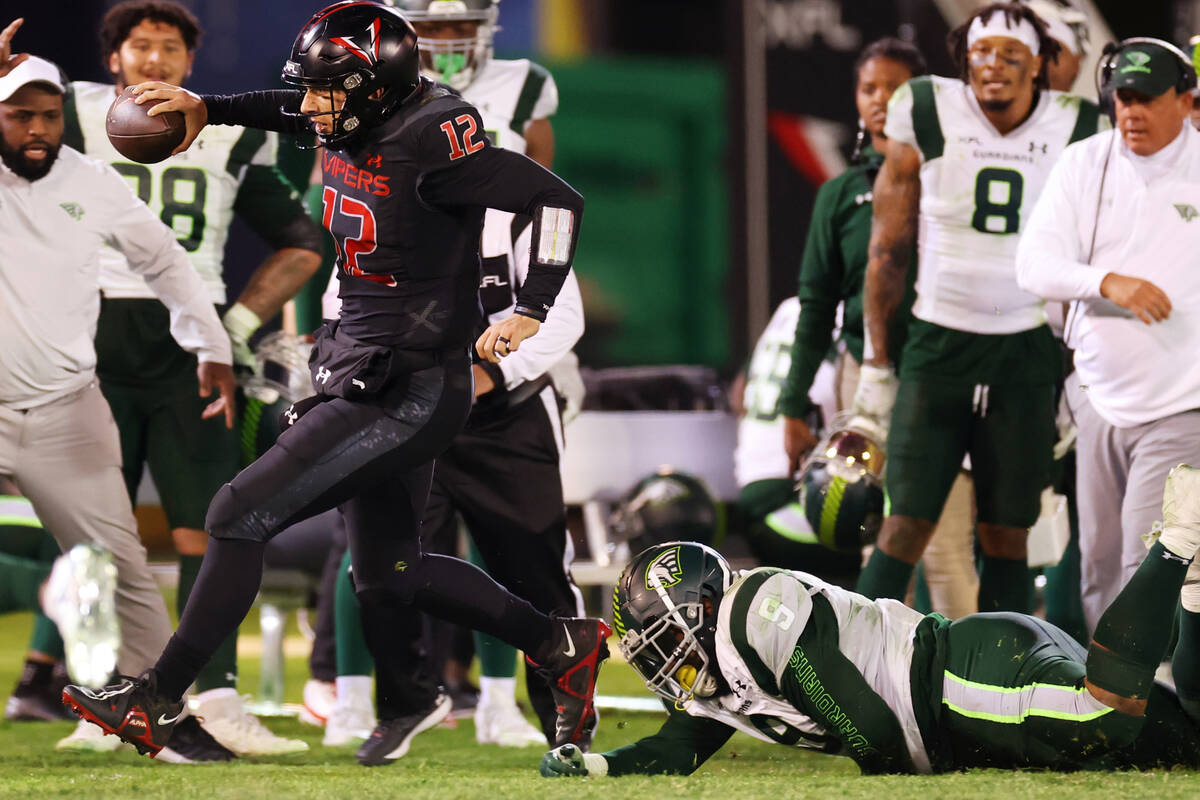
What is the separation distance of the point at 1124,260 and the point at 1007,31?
869 millimetres

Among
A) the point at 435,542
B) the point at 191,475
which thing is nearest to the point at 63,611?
the point at 191,475

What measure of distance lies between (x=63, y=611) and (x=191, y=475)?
506mm

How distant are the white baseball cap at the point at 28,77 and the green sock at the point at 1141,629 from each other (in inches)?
115

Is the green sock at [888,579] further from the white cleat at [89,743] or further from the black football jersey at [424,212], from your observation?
the white cleat at [89,743]

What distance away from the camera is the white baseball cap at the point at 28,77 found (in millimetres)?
4551

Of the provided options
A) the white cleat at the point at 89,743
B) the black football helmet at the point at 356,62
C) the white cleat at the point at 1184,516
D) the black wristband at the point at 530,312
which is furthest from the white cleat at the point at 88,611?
the white cleat at the point at 1184,516

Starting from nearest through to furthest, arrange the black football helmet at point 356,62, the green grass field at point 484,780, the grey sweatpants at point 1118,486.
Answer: the green grass field at point 484,780, the black football helmet at point 356,62, the grey sweatpants at point 1118,486

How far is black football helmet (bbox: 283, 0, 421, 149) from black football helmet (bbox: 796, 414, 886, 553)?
191 centimetres

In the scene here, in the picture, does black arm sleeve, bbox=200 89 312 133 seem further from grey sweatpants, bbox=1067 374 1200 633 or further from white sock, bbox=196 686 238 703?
grey sweatpants, bbox=1067 374 1200 633

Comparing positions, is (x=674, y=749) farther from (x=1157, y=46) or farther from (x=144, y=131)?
(x=1157, y=46)

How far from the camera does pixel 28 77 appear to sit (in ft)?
15.0

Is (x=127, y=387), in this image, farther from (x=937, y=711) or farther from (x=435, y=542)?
(x=937, y=711)

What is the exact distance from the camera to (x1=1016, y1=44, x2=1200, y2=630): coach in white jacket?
14.2 ft

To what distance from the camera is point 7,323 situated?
4465 mm
